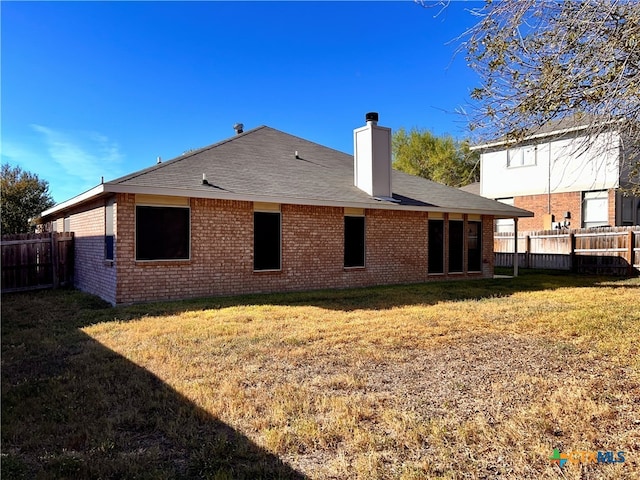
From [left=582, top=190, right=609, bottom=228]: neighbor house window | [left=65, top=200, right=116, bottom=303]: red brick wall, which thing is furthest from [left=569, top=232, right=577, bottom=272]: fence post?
[left=65, top=200, right=116, bottom=303]: red brick wall

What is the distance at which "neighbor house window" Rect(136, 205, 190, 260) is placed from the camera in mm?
9555

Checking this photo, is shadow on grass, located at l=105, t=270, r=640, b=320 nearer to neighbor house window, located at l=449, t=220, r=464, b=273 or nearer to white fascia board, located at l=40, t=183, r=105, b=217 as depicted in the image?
neighbor house window, located at l=449, t=220, r=464, b=273

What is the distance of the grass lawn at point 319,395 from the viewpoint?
2.89 meters

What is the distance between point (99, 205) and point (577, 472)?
35.3ft

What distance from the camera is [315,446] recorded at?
310 cm

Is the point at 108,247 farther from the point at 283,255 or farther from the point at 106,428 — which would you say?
the point at 106,428

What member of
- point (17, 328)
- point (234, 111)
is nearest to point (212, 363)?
point (17, 328)

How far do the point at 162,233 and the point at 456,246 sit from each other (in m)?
9.61

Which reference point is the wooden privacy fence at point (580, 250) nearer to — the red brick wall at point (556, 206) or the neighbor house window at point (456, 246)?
the red brick wall at point (556, 206)

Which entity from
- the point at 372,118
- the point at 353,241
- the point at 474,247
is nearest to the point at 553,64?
the point at 353,241

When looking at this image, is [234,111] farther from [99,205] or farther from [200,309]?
[200,309]

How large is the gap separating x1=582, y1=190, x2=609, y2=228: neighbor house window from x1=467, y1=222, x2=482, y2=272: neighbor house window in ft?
25.8

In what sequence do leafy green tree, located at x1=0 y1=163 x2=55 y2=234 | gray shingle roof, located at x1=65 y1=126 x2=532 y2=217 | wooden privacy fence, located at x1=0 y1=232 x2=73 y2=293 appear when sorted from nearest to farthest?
gray shingle roof, located at x1=65 y1=126 x2=532 y2=217 < wooden privacy fence, located at x1=0 y1=232 x2=73 y2=293 < leafy green tree, located at x1=0 y1=163 x2=55 y2=234

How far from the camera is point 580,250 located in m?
17.8
